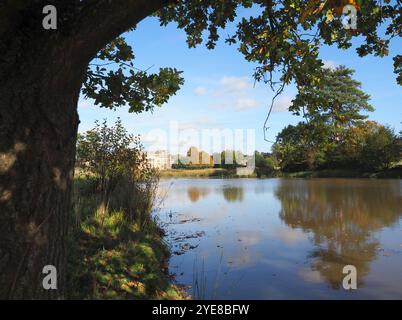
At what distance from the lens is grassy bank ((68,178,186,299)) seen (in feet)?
15.3

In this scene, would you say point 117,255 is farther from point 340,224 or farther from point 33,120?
point 340,224

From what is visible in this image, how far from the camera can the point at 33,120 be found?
2748 mm

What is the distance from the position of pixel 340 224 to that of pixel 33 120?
32.6 feet

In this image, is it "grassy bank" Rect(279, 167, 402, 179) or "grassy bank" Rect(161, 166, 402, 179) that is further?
"grassy bank" Rect(161, 166, 402, 179)

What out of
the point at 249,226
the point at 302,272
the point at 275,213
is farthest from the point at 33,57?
the point at 275,213

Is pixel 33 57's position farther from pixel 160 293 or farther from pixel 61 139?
pixel 160 293

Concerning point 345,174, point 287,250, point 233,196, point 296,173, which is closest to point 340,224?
point 287,250

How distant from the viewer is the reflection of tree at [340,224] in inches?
285

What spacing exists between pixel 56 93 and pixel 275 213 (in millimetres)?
11693

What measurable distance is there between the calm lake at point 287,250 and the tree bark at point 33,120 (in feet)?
8.51

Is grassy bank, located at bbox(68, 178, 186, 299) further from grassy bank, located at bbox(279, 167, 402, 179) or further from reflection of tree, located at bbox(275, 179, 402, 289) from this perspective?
grassy bank, located at bbox(279, 167, 402, 179)

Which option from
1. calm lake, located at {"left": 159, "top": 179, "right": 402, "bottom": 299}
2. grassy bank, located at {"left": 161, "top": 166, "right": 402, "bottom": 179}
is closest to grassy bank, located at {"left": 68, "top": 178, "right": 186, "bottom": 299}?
calm lake, located at {"left": 159, "top": 179, "right": 402, "bottom": 299}

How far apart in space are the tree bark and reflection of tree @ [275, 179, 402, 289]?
464cm

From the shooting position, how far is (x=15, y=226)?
2670 millimetres
